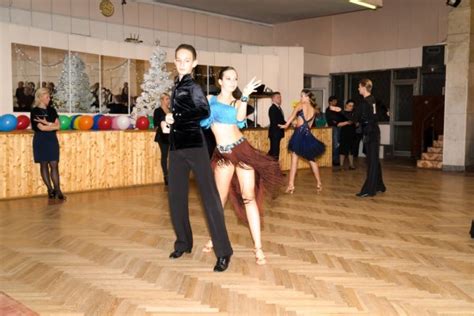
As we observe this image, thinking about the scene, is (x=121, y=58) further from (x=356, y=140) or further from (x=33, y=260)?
(x=33, y=260)

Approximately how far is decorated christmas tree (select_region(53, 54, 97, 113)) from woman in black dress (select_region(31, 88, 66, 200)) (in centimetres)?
286

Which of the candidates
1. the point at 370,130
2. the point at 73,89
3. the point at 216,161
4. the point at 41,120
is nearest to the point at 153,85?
the point at 73,89

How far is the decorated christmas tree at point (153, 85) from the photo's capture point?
10.2 metres

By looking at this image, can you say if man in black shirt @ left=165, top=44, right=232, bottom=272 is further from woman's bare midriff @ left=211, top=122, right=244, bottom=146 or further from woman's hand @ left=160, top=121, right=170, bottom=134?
woman's bare midriff @ left=211, top=122, right=244, bottom=146

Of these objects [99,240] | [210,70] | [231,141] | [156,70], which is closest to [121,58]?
[156,70]

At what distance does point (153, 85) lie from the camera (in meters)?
10.2

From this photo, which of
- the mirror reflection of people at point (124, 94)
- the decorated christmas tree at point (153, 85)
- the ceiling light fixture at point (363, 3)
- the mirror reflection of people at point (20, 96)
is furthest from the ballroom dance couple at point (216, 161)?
the ceiling light fixture at point (363, 3)

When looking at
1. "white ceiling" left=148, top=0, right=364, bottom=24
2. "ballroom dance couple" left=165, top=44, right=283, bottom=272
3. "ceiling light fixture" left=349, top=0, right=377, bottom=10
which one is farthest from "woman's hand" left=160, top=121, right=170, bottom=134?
"white ceiling" left=148, top=0, right=364, bottom=24

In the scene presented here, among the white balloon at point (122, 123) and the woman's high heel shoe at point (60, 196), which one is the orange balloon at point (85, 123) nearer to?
the white balloon at point (122, 123)

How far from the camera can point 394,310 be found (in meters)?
3.03

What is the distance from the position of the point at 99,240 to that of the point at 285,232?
177 centimetres

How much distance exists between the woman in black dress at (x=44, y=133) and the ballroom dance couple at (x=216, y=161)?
136 inches

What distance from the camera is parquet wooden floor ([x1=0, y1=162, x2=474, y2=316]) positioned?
3150mm

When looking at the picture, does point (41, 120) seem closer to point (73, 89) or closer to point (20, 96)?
point (20, 96)
